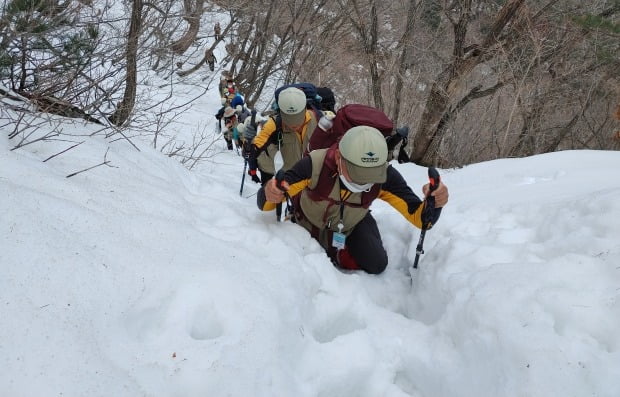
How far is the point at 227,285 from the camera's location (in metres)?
2.29

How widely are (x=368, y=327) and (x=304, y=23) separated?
14575 mm

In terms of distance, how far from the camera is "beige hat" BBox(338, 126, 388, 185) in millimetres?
2926

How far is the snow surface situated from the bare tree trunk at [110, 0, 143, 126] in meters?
1.60

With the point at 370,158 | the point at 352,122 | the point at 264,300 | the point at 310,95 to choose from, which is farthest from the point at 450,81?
the point at 264,300

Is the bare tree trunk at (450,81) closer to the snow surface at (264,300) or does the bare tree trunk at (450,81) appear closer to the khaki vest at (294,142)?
the khaki vest at (294,142)

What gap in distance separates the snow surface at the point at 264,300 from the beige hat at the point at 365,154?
0.74 metres

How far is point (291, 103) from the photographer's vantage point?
14.8 feet

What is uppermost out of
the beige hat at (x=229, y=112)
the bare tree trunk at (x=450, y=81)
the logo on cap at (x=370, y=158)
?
the logo on cap at (x=370, y=158)

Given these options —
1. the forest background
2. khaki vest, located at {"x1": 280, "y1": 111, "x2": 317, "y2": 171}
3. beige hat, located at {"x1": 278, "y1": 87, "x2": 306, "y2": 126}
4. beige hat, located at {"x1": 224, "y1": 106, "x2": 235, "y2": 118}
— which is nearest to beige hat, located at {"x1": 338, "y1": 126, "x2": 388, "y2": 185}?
beige hat, located at {"x1": 278, "y1": 87, "x2": 306, "y2": 126}

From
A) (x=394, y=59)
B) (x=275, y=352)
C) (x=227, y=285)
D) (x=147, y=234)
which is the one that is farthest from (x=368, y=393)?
(x=394, y=59)

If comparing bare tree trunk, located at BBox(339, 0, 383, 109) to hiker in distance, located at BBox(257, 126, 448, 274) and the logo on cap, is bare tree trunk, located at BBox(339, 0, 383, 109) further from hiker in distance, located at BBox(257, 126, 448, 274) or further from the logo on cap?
the logo on cap

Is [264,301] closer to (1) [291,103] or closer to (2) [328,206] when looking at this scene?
(2) [328,206]

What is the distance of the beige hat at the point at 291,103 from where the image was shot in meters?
4.52

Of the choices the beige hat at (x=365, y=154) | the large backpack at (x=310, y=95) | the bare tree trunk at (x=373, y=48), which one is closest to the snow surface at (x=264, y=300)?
the beige hat at (x=365, y=154)
